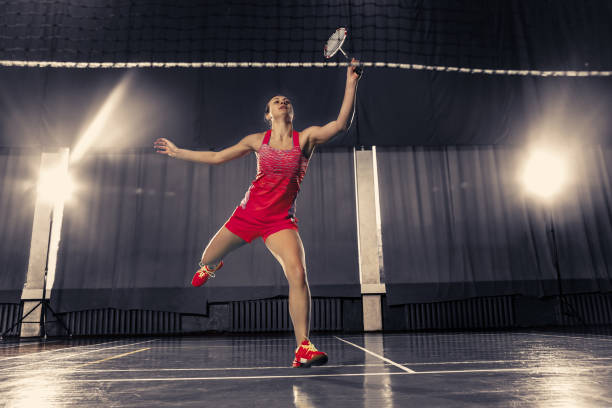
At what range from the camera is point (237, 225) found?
8.14 ft

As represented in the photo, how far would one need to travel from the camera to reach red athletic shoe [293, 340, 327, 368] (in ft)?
6.40

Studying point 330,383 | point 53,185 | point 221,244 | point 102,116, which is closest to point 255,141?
point 221,244

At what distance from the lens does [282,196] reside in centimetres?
237

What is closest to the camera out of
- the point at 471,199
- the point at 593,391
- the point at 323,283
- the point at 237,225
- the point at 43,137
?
the point at 593,391

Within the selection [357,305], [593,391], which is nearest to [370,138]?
[357,305]

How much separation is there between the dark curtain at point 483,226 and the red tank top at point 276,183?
4.37 m

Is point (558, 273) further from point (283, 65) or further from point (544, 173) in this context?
point (283, 65)

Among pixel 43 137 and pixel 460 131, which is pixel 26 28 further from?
pixel 460 131

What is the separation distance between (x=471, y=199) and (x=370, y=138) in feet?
6.90

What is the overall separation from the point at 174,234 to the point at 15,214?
97.5 inches

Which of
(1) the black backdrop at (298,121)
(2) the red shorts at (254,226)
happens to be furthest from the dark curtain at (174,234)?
(2) the red shorts at (254,226)

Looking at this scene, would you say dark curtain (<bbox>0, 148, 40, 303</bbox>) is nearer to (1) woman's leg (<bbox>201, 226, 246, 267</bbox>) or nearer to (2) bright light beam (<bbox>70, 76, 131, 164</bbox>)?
(2) bright light beam (<bbox>70, 76, 131, 164</bbox>)

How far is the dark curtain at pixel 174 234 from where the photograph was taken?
614 cm

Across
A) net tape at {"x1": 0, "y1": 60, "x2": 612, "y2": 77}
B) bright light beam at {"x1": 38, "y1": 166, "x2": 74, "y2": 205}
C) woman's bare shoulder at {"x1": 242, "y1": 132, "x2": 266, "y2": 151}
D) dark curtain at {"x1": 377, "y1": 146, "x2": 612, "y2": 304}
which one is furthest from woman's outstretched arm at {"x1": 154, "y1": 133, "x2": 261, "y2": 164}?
bright light beam at {"x1": 38, "y1": 166, "x2": 74, "y2": 205}
